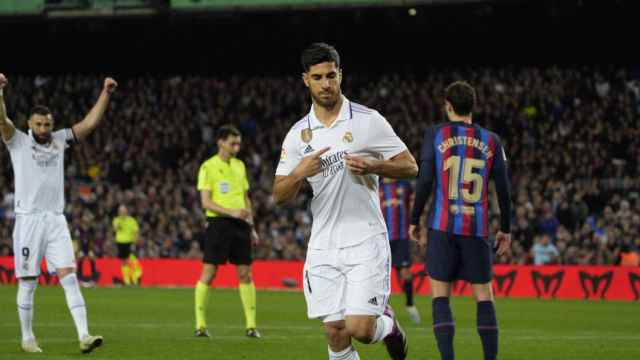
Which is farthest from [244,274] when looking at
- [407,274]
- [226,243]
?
[407,274]

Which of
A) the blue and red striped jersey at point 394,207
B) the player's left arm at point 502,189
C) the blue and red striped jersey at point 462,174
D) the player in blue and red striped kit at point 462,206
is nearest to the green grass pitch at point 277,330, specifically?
the blue and red striped jersey at point 394,207

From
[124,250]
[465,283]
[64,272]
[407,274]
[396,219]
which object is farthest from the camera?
[124,250]

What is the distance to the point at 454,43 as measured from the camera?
37.6 meters

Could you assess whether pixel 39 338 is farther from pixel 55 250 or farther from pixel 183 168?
pixel 183 168

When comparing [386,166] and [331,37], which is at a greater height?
[331,37]

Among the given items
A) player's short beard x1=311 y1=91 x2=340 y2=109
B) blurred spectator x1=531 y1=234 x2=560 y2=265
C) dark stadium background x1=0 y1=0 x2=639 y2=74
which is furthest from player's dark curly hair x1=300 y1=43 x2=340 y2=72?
dark stadium background x1=0 y1=0 x2=639 y2=74

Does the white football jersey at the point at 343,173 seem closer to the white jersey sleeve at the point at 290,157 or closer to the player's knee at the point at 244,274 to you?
the white jersey sleeve at the point at 290,157

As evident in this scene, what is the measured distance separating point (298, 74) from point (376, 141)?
32170mm

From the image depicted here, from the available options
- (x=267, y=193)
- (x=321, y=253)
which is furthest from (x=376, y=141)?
(x=267, y=193)

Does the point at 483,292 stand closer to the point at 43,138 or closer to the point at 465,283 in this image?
the point at 43,138

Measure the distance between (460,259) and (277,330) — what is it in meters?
6.02

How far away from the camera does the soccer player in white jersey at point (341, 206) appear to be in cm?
765

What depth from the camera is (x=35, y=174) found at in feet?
39.4

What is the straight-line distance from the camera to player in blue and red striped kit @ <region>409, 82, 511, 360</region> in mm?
9500
